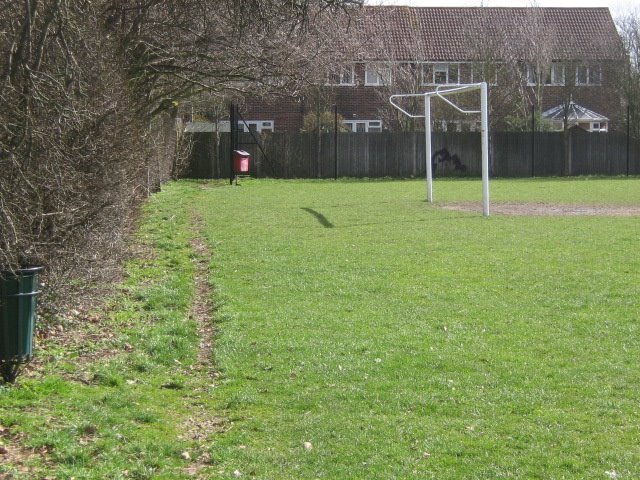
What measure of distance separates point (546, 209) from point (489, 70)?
67.8ft

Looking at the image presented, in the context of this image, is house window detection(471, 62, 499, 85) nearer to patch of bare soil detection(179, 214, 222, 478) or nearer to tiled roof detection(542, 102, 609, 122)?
tiled roof detection(542, 102, 609, 122)

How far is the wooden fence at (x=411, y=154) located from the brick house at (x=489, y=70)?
2233 millimetres

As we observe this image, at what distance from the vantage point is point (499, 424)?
6.05m

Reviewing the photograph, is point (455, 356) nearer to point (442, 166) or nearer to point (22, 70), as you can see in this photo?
point (22, 70)

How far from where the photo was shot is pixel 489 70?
4219 cm

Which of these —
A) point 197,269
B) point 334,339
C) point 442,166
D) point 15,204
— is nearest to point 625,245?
point 197,269

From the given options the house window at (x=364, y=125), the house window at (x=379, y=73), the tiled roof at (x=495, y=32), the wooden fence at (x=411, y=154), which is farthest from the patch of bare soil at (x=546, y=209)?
the house window at (x=364, y=125)

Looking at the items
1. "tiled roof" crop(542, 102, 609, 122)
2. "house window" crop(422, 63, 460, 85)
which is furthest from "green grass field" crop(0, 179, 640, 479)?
Result: "tiled roof" crop(542, 102, 609, 122)

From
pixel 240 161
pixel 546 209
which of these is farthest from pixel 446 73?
pixel 546 209

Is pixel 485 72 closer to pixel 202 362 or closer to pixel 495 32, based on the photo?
pixel 495 32

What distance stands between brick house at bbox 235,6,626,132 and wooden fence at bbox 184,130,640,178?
2233 millimetres

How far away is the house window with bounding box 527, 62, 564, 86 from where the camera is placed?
42.9 metres

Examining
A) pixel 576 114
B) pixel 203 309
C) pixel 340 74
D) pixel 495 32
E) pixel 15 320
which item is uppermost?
pixel 495 32

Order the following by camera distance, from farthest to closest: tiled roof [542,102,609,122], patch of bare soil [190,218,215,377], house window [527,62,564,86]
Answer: tiled roof [542,102,609,122] → house window [527,62,564,86] → patch of bare soil [190,218,215,377]
